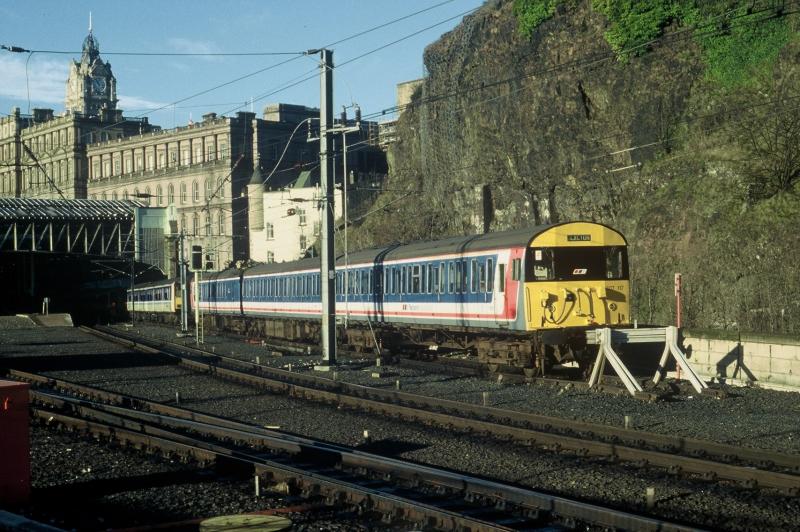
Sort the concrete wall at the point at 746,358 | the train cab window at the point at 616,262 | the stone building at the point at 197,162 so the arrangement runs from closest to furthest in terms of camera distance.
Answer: the concrete wall at the point at 746,358, the train cab window at the point at 616,262, the stone building at the point at 197,162

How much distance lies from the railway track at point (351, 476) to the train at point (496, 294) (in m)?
8.12

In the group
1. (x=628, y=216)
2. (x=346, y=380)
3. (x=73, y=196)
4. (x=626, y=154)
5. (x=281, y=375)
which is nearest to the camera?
(x=346, y=380)

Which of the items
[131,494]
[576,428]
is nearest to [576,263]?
[576,428]

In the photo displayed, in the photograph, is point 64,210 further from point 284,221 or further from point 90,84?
point 90,84

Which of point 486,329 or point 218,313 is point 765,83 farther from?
point 218,313

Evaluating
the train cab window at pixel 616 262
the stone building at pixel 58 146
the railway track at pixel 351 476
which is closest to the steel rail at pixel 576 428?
the railway track at pixel 351 476

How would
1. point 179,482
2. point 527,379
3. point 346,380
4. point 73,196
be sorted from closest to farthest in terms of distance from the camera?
point 179,482 < point 527,379 < point 346,380 < point 73,196

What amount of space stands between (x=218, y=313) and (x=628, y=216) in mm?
25364

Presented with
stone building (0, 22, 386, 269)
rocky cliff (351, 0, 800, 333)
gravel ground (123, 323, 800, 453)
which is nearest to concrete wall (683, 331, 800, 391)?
gravel ground (123, 323, 800, 453)

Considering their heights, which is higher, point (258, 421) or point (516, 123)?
point (516, 123)

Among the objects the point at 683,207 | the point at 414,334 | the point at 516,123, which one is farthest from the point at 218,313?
the point at 683,207

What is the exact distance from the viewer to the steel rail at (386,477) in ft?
27.7

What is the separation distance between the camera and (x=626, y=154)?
34.6 metres

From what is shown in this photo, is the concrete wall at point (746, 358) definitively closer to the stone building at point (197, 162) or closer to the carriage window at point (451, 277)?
the carriage window at point (451, 277)
